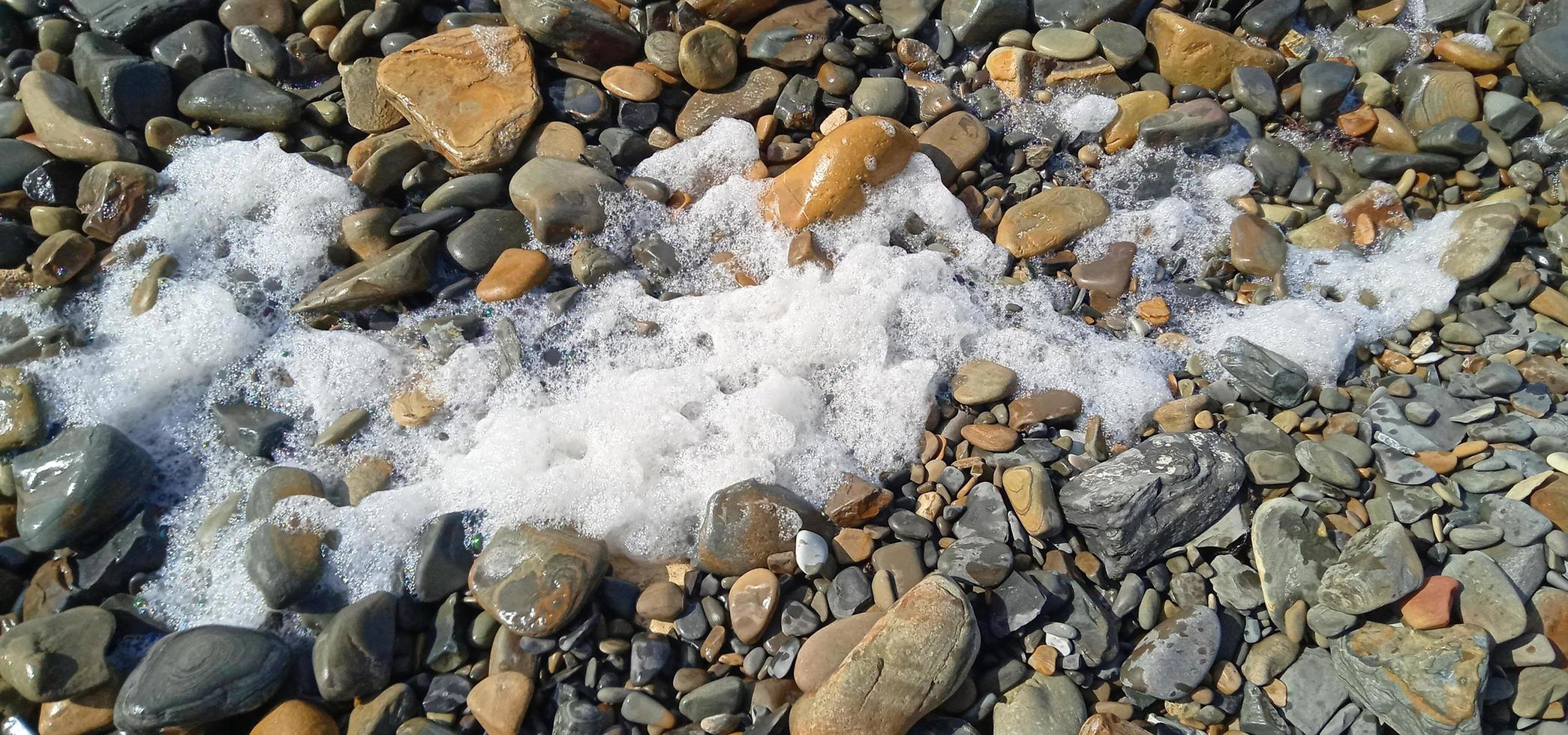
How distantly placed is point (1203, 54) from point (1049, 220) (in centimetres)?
113

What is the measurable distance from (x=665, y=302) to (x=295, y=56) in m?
2.19

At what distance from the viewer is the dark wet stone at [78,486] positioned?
2699mm

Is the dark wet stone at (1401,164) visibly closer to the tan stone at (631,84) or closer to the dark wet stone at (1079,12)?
the dark wet stone at (1079,12)

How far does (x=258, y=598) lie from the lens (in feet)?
8.75

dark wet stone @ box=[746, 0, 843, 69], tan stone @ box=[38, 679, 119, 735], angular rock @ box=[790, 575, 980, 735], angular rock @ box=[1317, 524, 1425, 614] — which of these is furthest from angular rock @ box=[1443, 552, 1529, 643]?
tan stone @ box=[38, 679, 119, 735]

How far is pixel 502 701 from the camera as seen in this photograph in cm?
237

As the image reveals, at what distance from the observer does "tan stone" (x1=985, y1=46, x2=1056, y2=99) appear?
12.5 feet

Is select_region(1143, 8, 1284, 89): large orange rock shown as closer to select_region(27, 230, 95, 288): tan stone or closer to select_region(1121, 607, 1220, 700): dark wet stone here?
select_region(1121, 607, 1220, 700): dark wet stone

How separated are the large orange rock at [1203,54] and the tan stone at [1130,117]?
0.18m

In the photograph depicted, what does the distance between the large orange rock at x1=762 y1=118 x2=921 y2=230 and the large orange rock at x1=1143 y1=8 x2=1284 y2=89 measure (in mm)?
1305

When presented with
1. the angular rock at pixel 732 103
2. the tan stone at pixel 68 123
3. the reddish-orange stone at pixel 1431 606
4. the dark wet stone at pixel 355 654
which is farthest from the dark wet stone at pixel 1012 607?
the tan stone at pixel 68 123

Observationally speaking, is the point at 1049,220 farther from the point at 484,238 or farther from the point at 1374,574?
the point at 484,238

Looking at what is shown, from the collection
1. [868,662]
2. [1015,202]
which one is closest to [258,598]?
[868,662]

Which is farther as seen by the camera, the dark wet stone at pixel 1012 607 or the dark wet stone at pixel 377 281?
the dark wet stone at pixel 377 281
